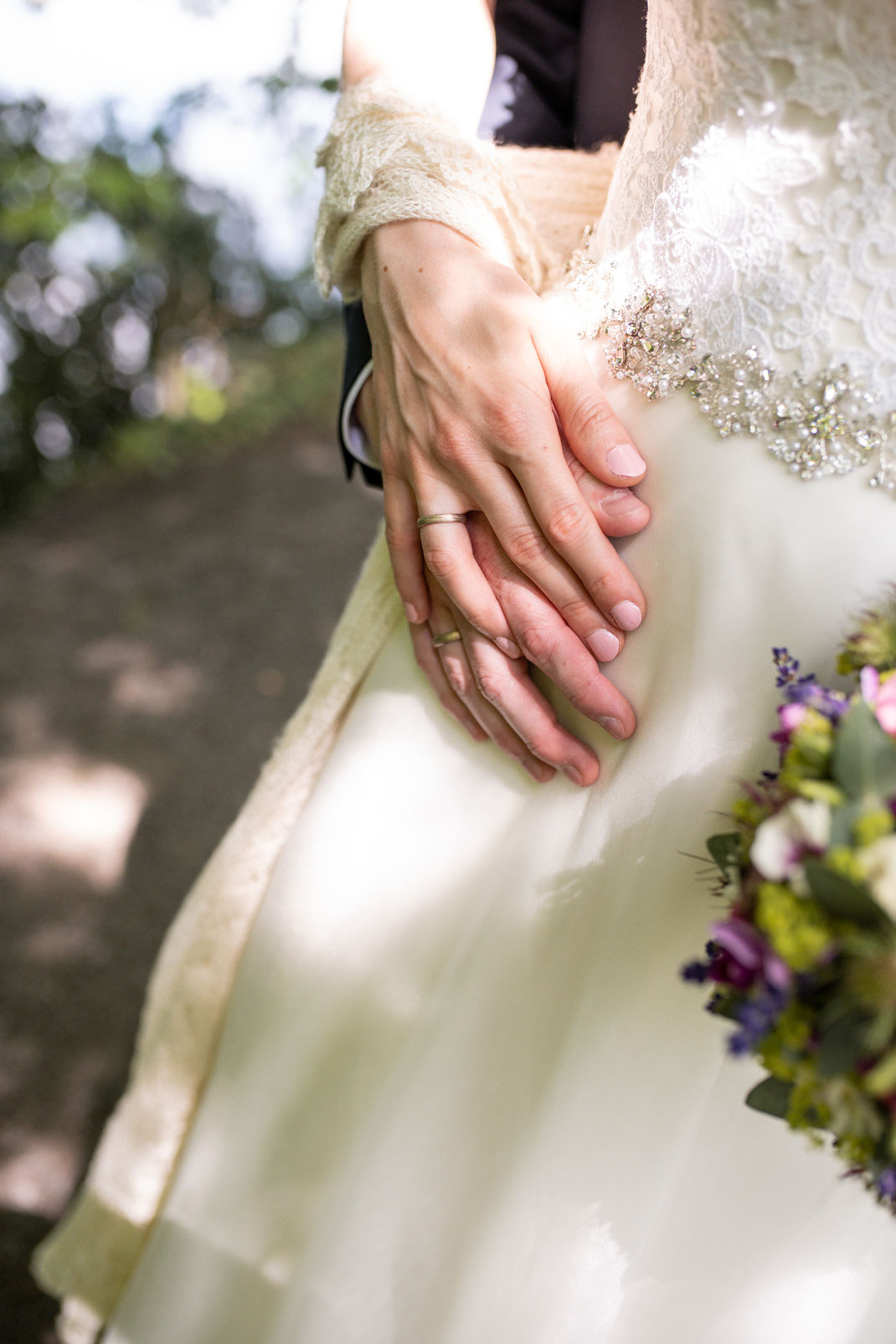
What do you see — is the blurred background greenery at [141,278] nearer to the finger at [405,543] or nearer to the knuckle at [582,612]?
the finger at [405,543]

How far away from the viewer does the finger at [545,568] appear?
0.86 m

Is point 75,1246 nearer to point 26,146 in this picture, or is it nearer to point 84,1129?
point 84,1129

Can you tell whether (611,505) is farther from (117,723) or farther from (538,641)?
(117,723)

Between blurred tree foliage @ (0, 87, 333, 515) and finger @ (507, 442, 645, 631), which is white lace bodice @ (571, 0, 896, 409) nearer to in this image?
finger @ (507, 442, 645, 631)

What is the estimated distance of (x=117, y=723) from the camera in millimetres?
2637

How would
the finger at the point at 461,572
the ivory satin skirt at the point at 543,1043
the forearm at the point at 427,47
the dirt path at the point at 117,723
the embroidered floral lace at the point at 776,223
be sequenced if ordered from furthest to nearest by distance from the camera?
the dirt path at the point at 117,723 → the forearm at the point at 427,47 → the finger at the point at 461,572 → the ivory satin skirt at the point at 543,1043 → the embroidered floral lace at the point at 776,223

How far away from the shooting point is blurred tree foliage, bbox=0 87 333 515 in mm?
3453

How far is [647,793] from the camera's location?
0.85m

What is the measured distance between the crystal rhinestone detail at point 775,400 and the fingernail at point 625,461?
0.06 metres

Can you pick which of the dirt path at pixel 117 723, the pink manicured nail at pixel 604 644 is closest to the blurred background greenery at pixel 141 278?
the dirt path at pixel 117 723

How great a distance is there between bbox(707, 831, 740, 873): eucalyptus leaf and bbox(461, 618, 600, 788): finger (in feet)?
0.85

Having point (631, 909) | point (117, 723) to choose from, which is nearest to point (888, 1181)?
point (631, 909)

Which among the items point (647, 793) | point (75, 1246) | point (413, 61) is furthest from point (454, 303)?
point (75, 1246)

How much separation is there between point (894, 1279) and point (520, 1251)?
1.25 feet
